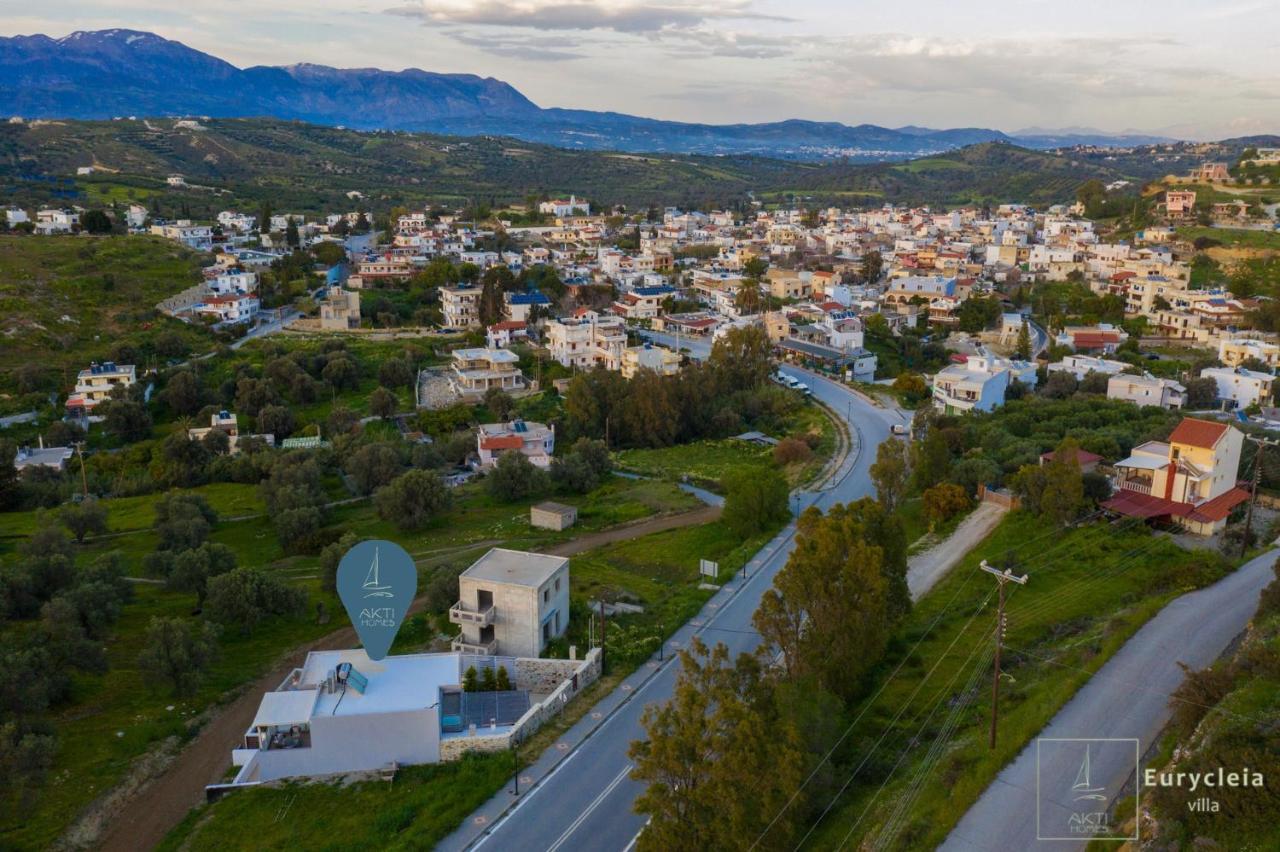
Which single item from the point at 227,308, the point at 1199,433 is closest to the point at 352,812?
the point at 1199,433

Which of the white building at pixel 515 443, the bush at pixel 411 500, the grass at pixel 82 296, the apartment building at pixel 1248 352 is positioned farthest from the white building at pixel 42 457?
the apartment building at pixel 1248 352

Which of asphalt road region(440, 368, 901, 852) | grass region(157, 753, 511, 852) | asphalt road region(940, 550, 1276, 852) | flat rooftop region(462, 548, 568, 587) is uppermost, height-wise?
asphalt road region(940, 550, 1276, 852)

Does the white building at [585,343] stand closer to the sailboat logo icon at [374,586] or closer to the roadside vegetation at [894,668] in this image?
the roadside vegetation at [894,668]

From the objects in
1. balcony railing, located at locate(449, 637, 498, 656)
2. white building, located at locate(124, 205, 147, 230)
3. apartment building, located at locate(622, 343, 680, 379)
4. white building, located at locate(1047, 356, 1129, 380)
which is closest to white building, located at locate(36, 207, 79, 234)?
white building, located at locate(124, 205, 147, 230)

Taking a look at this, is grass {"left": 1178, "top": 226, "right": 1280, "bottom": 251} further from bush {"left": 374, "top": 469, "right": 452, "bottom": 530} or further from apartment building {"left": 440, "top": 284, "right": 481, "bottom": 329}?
bush {"left": 374, "top": 469, "right": 452, "bottom": 530}

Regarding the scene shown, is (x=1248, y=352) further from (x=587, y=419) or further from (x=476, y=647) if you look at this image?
(x=476, y=647)

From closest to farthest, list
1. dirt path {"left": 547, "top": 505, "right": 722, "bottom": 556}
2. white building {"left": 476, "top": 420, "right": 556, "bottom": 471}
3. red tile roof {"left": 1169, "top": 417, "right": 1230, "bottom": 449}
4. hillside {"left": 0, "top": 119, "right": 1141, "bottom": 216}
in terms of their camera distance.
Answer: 1. red tile roof {"left": 1169, "top": 417, "right": 1230, "bottom": 449}
2. dirt path {"left": 547, "top": 505, "right": 722, "bottom": 556}
3. white building {"left": 476, "top": 420, "right": 556, "bottom": 471}
4. hillside {"left": 0, "top": 119, "right": 1141, "bottom": 216}

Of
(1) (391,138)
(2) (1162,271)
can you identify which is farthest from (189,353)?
(1) (391,138)
